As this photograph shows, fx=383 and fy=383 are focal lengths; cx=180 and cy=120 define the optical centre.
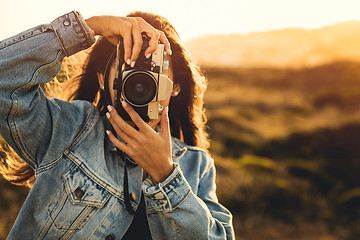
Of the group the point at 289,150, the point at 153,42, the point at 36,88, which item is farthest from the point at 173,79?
the point at 289,150

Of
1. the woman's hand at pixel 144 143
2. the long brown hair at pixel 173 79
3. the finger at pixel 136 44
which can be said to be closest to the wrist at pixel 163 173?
the woman's hand at pixel 144 143

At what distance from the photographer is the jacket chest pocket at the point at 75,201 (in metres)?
1.26

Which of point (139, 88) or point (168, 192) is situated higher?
point (139, 88)

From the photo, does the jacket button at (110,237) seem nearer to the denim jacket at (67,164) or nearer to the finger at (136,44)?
the denim jacket at (67,164)

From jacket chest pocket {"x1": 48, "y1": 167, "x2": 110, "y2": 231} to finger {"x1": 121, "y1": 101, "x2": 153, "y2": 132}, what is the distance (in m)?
0.26

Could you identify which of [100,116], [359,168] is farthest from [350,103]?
[100,116]

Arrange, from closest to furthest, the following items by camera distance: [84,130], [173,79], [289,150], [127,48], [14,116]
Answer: [14,116] < [127,48] < [84,130] < [173,79] < [289,150]

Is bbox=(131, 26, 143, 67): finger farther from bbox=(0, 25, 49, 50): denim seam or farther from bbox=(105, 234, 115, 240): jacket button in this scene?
bbox=(105, 234, 115, 240): jacket button

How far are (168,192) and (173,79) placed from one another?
0.57 metres

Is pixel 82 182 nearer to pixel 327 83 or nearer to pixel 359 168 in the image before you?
pixel 359 168

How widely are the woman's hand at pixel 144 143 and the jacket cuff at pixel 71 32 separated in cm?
23

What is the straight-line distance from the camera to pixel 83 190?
1.30m

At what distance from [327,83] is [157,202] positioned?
17.7 feet

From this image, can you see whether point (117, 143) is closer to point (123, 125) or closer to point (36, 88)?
point (123, 125)
